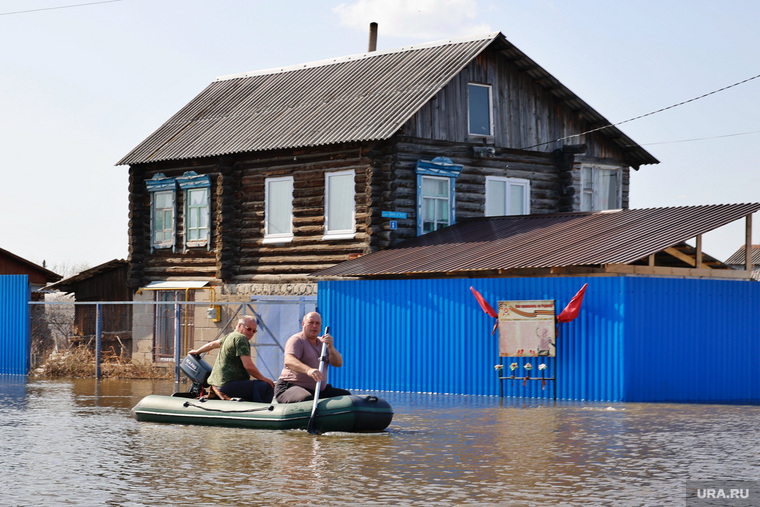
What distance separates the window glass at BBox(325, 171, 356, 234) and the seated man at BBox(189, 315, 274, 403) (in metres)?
12.3

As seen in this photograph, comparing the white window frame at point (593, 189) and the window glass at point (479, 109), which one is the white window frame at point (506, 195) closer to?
the window glass at point (479, 109)

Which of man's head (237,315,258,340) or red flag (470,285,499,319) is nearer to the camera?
man's head (237,315,258,340)

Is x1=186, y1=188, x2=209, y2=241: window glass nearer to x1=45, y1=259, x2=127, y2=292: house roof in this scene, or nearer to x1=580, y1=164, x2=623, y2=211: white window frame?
x1=45, y1=259, x2=127, y2=292: house roof

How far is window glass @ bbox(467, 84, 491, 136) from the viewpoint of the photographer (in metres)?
29.9

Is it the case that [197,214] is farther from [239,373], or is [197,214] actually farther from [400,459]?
[400,459]

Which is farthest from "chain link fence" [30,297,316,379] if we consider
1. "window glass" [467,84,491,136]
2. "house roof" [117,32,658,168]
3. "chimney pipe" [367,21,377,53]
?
"chimney pipe" [367,21,377,53]

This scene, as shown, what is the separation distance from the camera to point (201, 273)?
3262 centimetres

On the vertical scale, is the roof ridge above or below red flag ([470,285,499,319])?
above

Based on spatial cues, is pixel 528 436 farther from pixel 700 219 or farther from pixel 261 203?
pixel 261 203

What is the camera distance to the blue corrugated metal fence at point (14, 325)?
30.6 m

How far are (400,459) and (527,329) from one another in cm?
935

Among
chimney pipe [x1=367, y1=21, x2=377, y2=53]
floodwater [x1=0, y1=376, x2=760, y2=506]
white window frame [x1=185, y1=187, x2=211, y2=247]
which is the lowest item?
floodwater [x1=0, y1=376, x2=760, y2=506]

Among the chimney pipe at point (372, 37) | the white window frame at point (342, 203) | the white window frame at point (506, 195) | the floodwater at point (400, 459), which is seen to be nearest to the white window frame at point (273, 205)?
the white window frame at point (342, 203)

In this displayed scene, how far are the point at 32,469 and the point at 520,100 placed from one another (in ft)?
70.2
